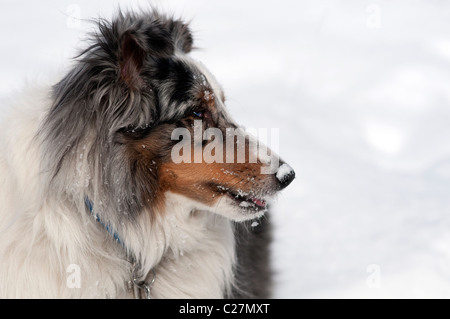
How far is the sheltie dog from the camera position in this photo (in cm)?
283

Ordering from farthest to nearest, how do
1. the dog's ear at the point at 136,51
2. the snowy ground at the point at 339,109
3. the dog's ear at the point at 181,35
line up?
the snowy ground at the point at 339,109 → the dog's ear at the point at 181,35 → the dog's ear at the point at 136,51

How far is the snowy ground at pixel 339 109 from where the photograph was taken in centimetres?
438

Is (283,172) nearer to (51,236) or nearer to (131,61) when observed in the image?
(131,61)

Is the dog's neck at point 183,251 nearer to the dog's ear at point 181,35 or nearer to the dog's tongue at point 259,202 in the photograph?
the dog's tongue at point 259,202

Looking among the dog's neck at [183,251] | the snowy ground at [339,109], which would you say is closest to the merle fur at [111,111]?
the dog's neck at [183,251]

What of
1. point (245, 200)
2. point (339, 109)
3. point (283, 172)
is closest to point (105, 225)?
point (245, 200)

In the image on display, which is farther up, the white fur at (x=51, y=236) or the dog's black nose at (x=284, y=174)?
the dog's black nose at (x=284, y=174)

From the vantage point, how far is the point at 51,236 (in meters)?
2.87

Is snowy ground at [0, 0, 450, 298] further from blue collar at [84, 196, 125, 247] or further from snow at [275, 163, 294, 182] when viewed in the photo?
snow at [275, 163, 294, 182]

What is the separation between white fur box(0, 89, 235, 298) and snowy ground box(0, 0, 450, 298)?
57cm

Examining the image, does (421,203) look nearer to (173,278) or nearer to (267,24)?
(173,278)

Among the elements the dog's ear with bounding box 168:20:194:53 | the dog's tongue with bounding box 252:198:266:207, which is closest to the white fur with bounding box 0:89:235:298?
the dog's tongue with bounding box 252:198:266:207

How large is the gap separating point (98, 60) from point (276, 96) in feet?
13.8

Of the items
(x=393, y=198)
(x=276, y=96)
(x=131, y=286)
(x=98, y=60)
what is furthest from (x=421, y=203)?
(x=98, y=60)
